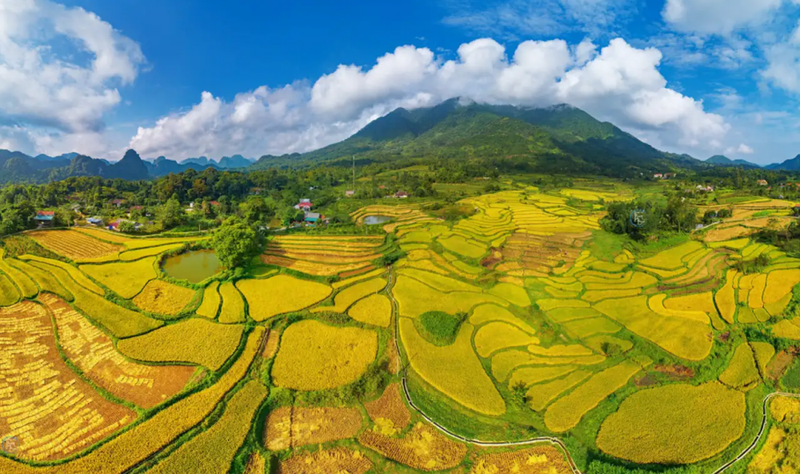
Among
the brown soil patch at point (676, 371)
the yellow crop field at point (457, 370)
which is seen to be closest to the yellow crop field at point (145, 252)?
the yellow crop field at point (457, 370)

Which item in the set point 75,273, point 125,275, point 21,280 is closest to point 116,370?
A: point 125,275

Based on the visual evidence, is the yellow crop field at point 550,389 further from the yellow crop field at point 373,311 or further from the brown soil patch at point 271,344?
the brown soil patch at point 271,344

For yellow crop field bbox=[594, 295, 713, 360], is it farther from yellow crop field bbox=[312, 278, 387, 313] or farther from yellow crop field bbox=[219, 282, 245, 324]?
yellow crop field bbox=[219, 282, 245, 324]

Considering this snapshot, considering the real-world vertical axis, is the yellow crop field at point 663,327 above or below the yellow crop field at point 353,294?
below

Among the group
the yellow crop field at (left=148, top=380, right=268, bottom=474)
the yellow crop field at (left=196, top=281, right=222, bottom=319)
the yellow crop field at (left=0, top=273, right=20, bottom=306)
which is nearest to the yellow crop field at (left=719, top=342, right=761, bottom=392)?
the yellow crop field at (left=148, top=380, right=268, bottom=474)

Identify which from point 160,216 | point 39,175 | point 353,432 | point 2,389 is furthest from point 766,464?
point 39,175

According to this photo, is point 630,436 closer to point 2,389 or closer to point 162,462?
point 162,462
